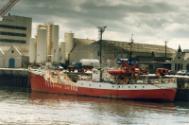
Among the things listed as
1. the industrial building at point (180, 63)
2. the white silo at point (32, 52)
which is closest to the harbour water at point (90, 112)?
the industrial building at point (180, 63)

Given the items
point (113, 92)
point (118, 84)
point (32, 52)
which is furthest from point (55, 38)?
point (118, 84)

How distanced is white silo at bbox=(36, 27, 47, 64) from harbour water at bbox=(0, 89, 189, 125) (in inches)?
2205

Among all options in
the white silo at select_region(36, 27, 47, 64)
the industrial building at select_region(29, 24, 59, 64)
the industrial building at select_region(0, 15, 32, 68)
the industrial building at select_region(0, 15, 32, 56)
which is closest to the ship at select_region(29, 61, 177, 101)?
the industrial building at select_region(29, 24, 59, 64)

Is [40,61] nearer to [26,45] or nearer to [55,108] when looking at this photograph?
[26,45]

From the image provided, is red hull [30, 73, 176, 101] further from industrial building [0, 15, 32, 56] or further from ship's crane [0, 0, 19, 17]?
industrial building [0, 15, 32, 56]

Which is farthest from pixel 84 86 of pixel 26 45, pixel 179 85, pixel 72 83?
pixel 26 45

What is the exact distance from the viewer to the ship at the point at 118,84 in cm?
7456

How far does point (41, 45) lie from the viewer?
129m

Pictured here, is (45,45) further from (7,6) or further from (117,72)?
(117,72)

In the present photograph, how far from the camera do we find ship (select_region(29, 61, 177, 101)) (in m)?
74.6

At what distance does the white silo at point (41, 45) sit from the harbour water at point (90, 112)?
5600 cm

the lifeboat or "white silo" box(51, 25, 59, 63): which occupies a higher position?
"white silo" box(51, 25, 59, 63)

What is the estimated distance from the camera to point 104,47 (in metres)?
125

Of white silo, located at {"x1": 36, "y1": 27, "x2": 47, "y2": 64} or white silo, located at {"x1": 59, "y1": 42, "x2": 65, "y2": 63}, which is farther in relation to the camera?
white silo, located at {"x1": 59, "y1": 42, "x2": 65, "y2": 63}
